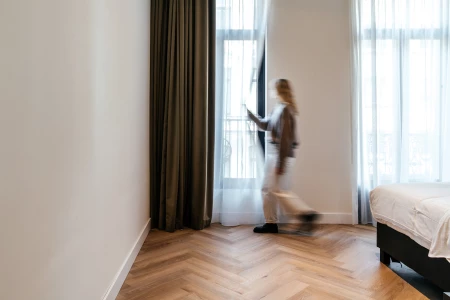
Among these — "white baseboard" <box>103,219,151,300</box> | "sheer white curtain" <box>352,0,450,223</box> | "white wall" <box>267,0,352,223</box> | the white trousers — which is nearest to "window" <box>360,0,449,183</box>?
"sheer white curtain" <box>352,0,450,223</box>

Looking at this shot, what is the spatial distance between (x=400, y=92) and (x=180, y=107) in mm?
2234

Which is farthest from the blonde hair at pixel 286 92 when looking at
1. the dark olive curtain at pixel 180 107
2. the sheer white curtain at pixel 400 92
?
the sheer white curtain at pixel 400 92

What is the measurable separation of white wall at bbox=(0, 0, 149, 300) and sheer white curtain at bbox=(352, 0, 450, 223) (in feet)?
7.88

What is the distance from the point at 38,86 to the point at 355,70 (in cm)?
303

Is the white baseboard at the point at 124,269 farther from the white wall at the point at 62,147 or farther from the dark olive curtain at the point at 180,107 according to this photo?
the dark olive curtain at the point at 180,107

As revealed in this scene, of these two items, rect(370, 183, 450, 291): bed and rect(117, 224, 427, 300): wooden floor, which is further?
rect(117, 224, 427, 300): wooden floor

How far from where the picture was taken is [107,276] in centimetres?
166

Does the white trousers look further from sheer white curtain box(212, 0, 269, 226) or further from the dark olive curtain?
the dark olive curtain

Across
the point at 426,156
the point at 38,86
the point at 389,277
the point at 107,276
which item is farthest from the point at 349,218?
the point at 38,86

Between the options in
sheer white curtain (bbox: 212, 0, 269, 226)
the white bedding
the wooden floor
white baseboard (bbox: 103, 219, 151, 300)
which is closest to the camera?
the white bedding

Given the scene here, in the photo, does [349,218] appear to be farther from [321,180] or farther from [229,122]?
[229,122]

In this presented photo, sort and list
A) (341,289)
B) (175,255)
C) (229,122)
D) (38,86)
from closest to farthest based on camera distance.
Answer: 1. (38,86)
2. (341,289)
3. (175,255)
4. (229,122)

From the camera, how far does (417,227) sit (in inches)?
70.1

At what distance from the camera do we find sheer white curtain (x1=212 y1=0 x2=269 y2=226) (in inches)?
126
